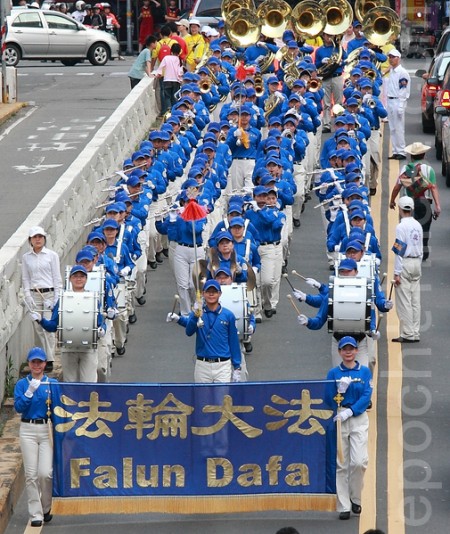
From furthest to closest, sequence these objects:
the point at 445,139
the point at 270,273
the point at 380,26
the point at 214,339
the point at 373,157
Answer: the point at 380,26
the point at 445,139
the point at 373,157
the point at 270,273
the point at 214,339

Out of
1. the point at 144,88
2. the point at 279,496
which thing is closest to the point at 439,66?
the point at 144,88

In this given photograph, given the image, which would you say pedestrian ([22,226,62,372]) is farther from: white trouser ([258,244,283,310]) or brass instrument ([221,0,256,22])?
brass instrument ([221,0,256,22])

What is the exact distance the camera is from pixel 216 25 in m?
38.6

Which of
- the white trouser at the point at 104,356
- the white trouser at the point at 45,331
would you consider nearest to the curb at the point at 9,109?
the white trouser at the point at 45,331

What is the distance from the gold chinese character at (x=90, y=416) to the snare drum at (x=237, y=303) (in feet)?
6.77

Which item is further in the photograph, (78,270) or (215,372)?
(78,270)

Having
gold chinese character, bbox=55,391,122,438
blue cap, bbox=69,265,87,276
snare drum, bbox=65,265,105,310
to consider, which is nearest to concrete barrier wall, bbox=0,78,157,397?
snare drum, bbox=65,265,105,310

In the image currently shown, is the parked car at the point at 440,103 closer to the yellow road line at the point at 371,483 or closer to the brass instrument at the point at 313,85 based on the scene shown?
the brass instrument at the point at 313,85

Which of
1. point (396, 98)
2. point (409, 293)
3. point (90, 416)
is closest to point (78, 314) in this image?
point (90, 416)

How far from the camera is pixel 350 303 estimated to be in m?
17.3

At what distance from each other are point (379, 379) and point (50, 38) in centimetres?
2819

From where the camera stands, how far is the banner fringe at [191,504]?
15.8 m

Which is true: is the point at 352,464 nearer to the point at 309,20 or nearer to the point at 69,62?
the point at 309,20

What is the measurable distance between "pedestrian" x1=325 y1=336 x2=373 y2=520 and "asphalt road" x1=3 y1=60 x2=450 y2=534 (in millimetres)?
230
